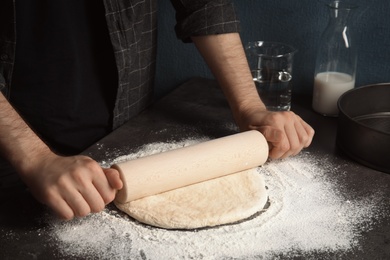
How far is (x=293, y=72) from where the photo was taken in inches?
73.1

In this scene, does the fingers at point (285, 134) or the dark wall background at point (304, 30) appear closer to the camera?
the fingers at point (285, 134)

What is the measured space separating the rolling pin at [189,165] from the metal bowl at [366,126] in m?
0.22

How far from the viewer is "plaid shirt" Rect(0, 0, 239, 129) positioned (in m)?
1.42

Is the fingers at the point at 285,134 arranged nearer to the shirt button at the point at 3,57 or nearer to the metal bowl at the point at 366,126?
the metal bowl at the point at 366,126

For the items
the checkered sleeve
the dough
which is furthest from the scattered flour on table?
the checkered sleeve

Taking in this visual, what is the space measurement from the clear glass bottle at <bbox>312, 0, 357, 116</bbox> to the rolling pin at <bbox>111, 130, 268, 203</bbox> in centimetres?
39

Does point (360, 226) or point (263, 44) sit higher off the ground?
point (263, 44)

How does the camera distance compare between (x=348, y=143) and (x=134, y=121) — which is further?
(x=134, y=121)

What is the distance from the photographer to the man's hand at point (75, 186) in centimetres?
109

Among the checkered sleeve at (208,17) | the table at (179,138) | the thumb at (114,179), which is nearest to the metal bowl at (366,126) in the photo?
the table at (179,138)

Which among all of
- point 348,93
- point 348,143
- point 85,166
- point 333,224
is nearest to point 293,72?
point 348,93

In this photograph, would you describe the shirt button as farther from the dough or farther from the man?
the dough

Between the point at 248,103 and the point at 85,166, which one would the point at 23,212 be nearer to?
the point at 85,166

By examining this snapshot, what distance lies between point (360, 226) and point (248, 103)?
49 cm
